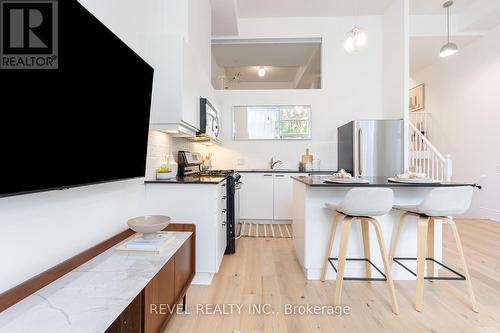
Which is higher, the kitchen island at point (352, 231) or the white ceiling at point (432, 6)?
the white ceiling at point (432, 6)

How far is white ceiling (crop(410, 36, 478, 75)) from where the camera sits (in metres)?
4.59

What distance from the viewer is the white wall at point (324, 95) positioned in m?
4.48

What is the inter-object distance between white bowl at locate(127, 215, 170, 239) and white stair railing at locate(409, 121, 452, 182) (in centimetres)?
417

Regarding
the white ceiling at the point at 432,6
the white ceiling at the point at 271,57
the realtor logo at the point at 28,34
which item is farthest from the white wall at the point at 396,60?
the realtor logo at the point at 28,34

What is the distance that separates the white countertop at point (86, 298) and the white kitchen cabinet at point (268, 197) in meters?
2.91

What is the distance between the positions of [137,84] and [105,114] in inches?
16.1

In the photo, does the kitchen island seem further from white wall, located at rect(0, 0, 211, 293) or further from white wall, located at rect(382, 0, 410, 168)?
white wall, located at rect(382, 0, 410, 168)

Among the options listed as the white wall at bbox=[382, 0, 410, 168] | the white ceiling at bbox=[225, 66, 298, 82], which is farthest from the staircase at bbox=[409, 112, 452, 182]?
the white ceiling at bbox=[225, 66, 298, 82]

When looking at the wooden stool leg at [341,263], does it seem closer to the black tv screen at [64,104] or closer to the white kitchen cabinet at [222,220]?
the white kitchen cabinet at [222,220]

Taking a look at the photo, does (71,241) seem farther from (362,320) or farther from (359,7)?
(359,7)

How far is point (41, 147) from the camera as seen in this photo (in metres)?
0.99

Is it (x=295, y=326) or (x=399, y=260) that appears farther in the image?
(x=399, y=260)

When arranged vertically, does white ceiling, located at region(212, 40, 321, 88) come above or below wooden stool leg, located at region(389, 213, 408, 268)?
above

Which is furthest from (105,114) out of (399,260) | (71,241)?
(399,260)
